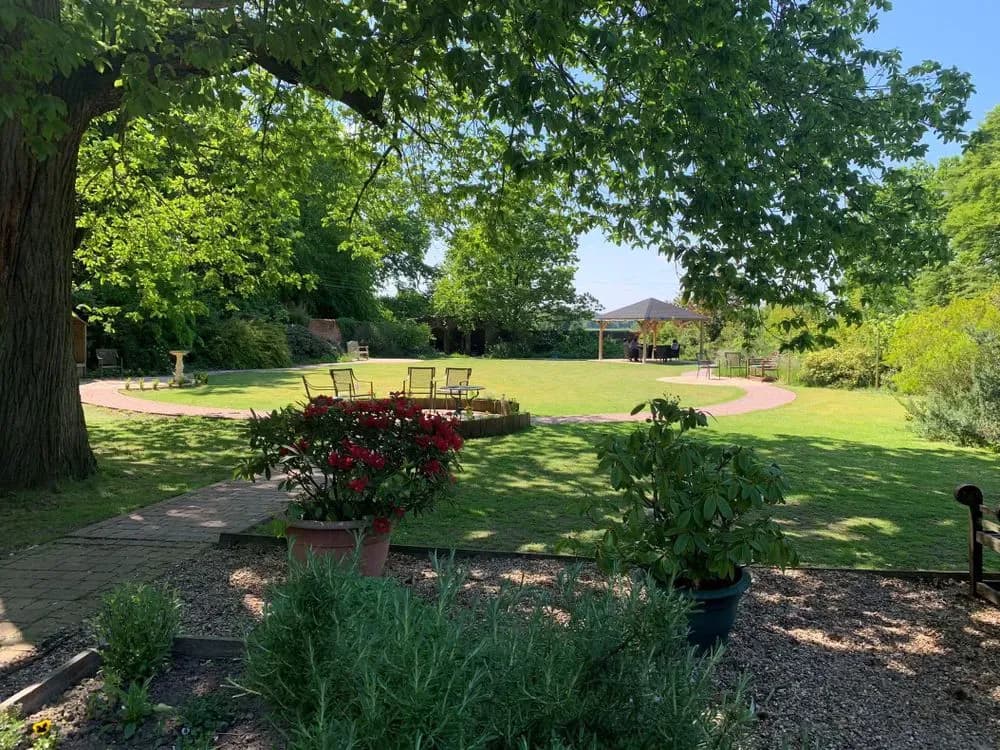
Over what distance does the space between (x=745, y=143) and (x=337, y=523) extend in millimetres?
4191

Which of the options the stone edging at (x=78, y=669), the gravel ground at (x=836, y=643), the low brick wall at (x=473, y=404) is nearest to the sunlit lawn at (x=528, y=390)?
the low brick wall at (x=473, y=404)

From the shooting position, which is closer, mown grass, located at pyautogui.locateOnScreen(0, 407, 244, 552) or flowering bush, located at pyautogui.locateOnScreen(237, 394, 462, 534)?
flowering bush, located at pyautogui.locateOnScreen(237, 394, 462, 534)

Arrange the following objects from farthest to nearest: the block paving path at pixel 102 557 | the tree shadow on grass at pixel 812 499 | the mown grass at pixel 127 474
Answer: the mown grass at pixel 127 474 → the tree shadow on grass at pixel 812 499 → the block paving path at pixel 102 557

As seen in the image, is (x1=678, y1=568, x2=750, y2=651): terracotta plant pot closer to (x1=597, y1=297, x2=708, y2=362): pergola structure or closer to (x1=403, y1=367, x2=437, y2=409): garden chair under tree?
(x1=403, y1=367, x2=437, y2=409): garden chair under tree

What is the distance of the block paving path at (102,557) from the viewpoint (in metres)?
3.55

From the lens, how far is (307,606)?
2312 mm

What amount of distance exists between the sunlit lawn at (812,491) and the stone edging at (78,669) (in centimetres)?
186

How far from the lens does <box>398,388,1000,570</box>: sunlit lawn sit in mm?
5287

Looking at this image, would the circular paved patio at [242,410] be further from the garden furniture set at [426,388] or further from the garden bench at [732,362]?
the garden bench at [732,362]

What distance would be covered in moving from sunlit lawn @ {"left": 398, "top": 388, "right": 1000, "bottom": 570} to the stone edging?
6.11 ft

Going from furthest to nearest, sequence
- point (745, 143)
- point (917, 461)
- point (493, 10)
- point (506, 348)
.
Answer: point (506, 348)
point (917, 461)
point (745, 143)
point (493, 10)

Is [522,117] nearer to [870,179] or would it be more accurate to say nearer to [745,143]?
[745,143]

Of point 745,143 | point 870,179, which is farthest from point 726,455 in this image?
point 870,179

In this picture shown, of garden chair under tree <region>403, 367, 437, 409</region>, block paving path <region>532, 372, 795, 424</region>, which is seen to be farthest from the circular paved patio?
garden chair under tree <region>403, 367, 437, 409</region>
